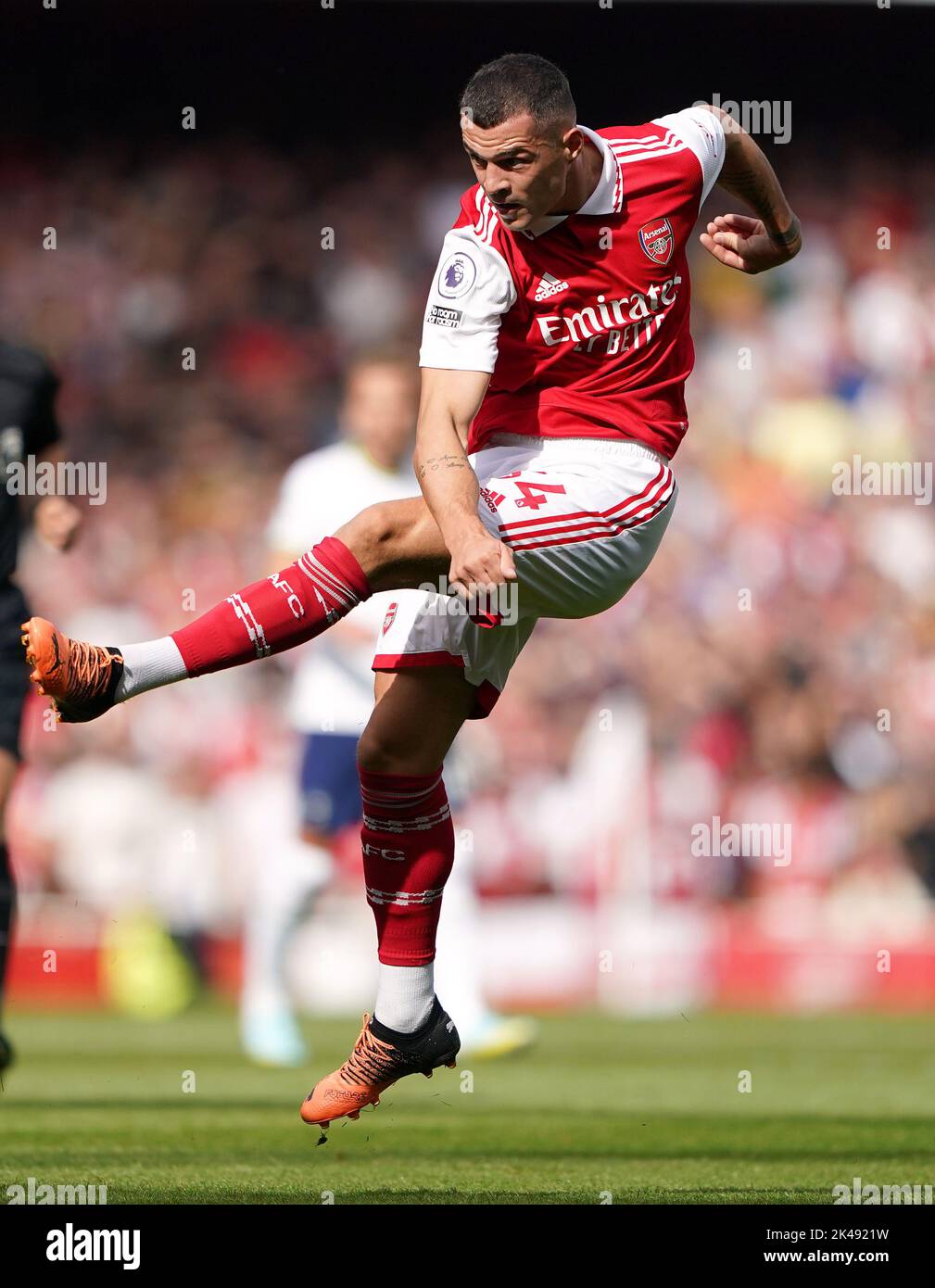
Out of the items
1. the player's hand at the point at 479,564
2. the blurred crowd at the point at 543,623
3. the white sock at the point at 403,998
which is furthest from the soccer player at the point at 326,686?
the blurred crowd at the point at 543,623

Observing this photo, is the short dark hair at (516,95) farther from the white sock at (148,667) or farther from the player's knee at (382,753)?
the player's knee at (382,753)

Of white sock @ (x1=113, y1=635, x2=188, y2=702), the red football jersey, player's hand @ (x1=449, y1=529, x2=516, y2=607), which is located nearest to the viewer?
player's hand @ (x1=449, y1=529, x2=516, y2=607)

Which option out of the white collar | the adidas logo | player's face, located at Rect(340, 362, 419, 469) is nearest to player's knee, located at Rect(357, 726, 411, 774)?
the adidas logo

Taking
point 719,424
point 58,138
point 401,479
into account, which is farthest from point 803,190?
point 401,479

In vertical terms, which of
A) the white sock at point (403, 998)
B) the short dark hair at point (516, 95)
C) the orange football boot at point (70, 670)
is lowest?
the white sock at point (403, 998)

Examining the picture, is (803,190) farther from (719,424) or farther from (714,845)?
(714,845)

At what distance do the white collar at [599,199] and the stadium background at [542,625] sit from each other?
741 centimetres

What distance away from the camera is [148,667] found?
4609 mm

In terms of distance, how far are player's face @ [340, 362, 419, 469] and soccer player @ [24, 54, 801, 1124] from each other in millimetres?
3003

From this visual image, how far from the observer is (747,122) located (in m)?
15.7

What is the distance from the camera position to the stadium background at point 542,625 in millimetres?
12367

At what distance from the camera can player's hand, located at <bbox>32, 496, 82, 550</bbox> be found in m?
6.43

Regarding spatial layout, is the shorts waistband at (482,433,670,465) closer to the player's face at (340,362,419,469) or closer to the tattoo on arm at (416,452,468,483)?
the tattoo on arm at (416,452,468,483)
